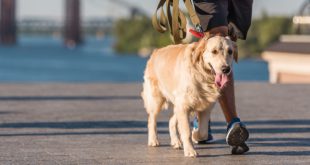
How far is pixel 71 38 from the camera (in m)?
178

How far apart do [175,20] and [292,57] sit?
14.3 m

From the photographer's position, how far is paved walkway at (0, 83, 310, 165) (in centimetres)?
885

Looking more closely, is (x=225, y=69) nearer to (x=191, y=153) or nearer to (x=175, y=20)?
(x=191, y=153)

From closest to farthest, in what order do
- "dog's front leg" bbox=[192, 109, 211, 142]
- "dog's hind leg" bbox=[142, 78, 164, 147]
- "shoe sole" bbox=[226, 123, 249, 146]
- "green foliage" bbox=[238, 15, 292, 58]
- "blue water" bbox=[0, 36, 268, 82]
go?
"shoe sole" bbox=[226, 123, 249, 146] → "dog's front leg" bbox=[192, 109, 211, 142] → "dog's hind leg" bbox=[142, 78, 164, 147] → "blue water" bbox=[0, 36, 268, 82] → "green foliage" bbox=[238, 15, 292, 58]

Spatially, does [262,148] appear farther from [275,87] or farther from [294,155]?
[275,87]

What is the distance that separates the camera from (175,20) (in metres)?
9.73

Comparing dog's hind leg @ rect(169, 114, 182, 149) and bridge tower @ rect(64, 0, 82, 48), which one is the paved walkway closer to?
dog's hind leg @ rect(169, 114, 182, 149)

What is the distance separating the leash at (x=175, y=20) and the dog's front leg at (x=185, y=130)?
2.69 feet

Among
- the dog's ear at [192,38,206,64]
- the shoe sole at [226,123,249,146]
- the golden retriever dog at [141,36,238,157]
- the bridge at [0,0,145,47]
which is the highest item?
the dog's ear at [192,38,206,64]

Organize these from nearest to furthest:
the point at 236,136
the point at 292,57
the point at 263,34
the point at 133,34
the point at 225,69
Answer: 1. the point at 225,69
2. the point at 236,136
3. the point at 292,57
4. the point at 263,34
5. the point at 133,34

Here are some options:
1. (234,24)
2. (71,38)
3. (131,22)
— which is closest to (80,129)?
(234,24)

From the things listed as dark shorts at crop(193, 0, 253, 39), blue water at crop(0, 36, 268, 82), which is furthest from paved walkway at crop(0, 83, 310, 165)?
blue water at crop(0, 36, 268, 82)

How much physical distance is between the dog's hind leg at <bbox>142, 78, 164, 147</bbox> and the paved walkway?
117mm

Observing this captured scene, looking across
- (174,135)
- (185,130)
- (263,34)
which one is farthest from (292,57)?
(263,34)
